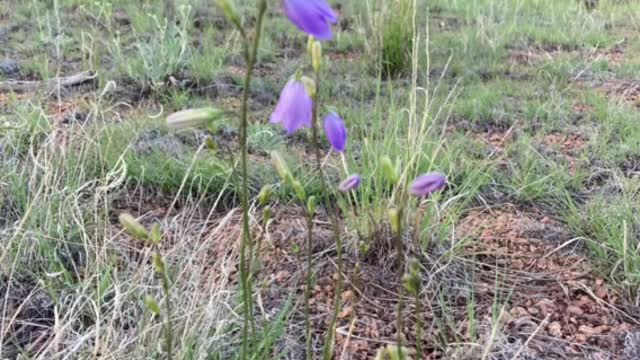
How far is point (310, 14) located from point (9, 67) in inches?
104

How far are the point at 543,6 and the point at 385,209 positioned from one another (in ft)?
11.3

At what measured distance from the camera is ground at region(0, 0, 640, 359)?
158cm

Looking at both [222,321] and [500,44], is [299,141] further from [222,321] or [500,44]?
[500,44]

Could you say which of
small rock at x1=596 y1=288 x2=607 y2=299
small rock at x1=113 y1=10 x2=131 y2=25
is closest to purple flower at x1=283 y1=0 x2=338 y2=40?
small rock at x1=596 y1=288 x2=607 y2=299

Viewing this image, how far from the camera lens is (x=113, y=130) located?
2.31 meters

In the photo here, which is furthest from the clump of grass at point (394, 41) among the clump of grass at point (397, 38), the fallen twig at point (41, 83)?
the fallen twig at point (41, 83)

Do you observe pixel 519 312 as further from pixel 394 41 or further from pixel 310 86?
pixel 394 41

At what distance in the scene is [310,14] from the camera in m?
0.94

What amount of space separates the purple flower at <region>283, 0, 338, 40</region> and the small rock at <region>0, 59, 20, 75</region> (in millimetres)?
2591

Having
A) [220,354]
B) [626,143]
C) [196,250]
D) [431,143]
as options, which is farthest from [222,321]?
[626,143]

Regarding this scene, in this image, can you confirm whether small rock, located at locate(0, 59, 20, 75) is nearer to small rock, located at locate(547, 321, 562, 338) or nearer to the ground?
the ground

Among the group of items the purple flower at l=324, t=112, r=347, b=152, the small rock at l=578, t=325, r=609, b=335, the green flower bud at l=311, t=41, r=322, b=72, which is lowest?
the small rock at l=578, t=325, r=609, b=335

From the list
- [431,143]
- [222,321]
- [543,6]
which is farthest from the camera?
[543,6]

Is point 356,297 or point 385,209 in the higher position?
point 385,209
